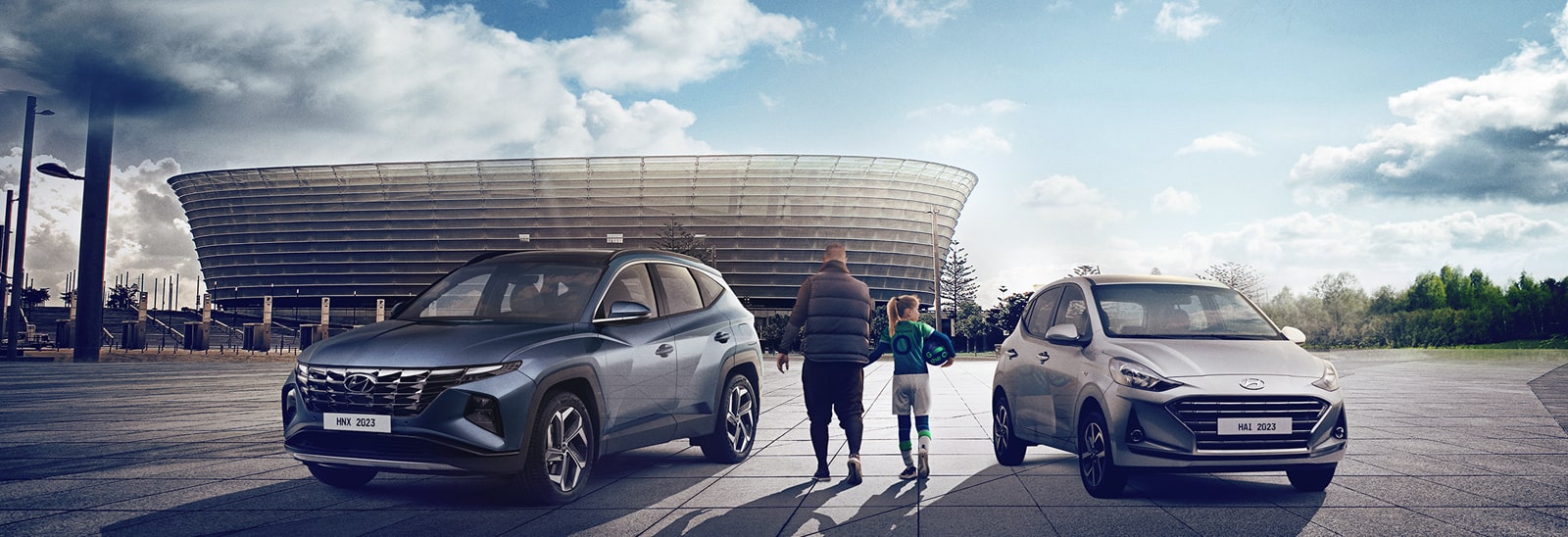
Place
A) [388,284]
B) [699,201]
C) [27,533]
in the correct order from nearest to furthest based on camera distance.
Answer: [27,533] → [699,201] → [388,284]

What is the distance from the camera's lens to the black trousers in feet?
24.4

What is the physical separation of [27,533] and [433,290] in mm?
2759

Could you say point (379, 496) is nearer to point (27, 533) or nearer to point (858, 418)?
point (27, 533)

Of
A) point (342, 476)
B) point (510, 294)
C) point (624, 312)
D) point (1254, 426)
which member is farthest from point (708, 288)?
point (1254, 426)

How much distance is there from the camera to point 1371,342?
58.4 meters

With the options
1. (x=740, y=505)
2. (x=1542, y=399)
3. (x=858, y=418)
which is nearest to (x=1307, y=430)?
(x=858, y=418)

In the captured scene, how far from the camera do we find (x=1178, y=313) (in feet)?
24.3

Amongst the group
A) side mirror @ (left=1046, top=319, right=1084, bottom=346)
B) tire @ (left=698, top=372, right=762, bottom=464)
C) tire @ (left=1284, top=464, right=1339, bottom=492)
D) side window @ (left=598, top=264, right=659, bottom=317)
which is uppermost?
side window @ (left=598, top=264, right=659, bottom=317)

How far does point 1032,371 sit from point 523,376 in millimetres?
3879

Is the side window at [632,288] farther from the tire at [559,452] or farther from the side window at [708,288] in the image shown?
the tire at [559,452]

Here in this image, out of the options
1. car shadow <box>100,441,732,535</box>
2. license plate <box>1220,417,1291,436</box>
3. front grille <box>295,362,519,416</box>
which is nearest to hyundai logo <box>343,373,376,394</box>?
front grille <box>295,362,519,416</box>

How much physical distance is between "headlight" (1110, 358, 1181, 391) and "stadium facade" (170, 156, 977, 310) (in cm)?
7946

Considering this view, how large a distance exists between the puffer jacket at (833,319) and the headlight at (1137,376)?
1.67 m

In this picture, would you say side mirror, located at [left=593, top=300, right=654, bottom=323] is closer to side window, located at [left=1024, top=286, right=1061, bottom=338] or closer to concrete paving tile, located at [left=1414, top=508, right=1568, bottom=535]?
side window, located at [left=1024, top=286, right=1061, bottom=338]
